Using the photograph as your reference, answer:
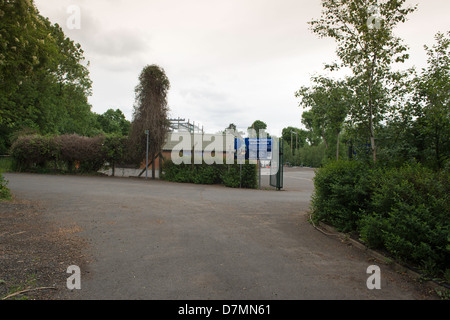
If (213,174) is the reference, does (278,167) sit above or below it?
above

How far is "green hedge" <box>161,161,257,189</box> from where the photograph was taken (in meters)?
16.5

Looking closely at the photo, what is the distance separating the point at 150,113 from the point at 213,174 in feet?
20.5

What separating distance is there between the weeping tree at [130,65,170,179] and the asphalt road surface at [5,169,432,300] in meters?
12.0

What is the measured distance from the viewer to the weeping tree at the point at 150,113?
19.5 metres

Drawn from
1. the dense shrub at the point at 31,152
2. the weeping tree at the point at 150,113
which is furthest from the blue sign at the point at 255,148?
the dense shrub at the point at 31,152

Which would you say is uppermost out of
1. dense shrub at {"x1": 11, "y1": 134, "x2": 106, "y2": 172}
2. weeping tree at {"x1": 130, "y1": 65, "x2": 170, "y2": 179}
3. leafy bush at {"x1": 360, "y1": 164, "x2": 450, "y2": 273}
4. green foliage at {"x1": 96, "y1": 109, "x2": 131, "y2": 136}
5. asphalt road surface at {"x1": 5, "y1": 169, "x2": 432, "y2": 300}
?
green foliage at {"x1": 96, "y1": 109, "x2": 131, "y2": 136}

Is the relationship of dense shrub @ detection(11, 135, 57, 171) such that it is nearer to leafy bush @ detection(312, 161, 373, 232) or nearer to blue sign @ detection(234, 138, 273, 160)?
blue sign @ detection(234, 138, 273, 160)

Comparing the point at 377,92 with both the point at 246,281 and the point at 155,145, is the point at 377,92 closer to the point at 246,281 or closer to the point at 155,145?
the point at 246,281

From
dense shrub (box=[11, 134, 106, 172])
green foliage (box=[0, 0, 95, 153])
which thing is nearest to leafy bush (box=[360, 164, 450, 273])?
green foliage (box=[0, 0, 95, 153])

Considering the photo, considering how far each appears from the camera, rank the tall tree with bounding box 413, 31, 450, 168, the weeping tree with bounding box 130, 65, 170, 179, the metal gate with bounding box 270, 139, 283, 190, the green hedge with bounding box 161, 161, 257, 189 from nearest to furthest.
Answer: the tall tree with bounding box 413, 31, 450, 168 < the metal gate with bounding box 270, 139, 283, 190 < the green hedge with bounding box 161, 161, 257, 189 < the weeping tree with bounding box 130, 65, 170, 179

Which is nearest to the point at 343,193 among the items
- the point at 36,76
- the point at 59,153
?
Answer: the point at 36,76

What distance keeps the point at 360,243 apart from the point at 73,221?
6.12 meters

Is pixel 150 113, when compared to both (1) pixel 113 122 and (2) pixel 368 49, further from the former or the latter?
(1) pixel 113 122

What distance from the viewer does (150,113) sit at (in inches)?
766
